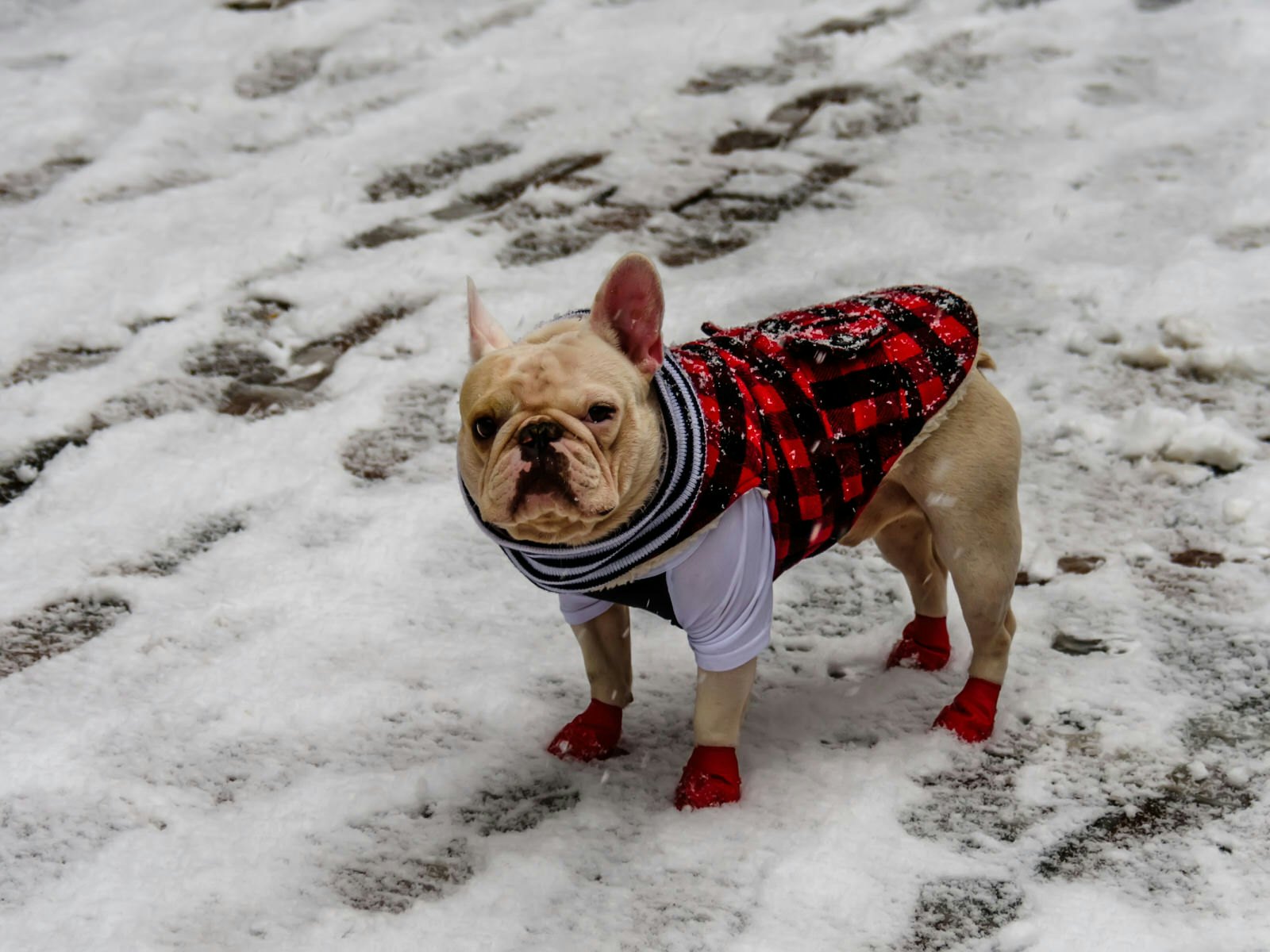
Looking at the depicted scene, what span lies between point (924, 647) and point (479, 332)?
4.62 feet

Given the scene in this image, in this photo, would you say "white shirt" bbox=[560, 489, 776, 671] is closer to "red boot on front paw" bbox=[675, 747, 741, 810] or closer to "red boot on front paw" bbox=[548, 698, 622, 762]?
"red boot on front paw" bbox=[675, 747, 741, 810]

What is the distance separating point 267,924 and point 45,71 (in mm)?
5620

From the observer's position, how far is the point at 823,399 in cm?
261

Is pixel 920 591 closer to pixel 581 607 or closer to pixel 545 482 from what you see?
pixel 581 607

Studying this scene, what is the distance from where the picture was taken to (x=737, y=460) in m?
2.45

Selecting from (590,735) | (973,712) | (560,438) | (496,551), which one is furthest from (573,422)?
(496,551)

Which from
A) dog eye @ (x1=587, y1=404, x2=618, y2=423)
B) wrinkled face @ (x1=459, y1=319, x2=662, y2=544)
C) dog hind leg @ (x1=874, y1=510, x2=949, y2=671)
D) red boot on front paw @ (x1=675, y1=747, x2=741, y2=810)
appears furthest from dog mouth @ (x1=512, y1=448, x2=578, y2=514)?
dog hind leg @ (x1=874, y1=510, x2=949, y2=671)

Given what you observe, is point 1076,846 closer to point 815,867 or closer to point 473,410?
point 815,867

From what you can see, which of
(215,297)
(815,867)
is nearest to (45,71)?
(215,297)

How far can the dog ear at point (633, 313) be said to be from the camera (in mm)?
2385

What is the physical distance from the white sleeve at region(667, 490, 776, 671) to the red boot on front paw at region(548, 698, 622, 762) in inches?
16.0

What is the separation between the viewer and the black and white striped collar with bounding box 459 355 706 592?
2.37 metres

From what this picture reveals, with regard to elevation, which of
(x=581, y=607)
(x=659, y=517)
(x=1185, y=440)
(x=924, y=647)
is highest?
(x=659, y=517)

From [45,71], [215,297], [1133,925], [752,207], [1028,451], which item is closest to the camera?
[1133,925]
